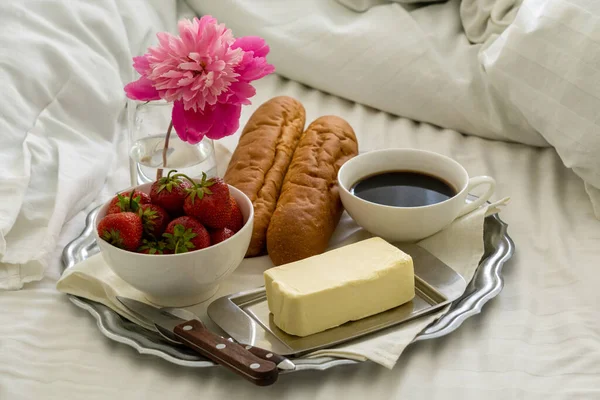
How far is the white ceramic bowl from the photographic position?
2.75ft

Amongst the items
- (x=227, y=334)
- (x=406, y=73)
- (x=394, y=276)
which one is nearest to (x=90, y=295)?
(x=227, y=334)

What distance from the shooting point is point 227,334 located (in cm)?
85

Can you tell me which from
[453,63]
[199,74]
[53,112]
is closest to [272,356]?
[199,74]

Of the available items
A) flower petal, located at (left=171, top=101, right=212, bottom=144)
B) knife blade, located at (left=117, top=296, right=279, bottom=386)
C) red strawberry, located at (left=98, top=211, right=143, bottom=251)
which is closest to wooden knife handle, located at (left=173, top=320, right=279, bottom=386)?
knife blade, located at (left=117, top=296, right=279, bottom=386)

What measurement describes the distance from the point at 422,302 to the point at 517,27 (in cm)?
55

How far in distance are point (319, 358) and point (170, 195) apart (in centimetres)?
26

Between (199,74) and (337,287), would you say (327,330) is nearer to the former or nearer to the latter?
(337,287)

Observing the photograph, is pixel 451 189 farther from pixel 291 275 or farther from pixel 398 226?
pixel 291 275

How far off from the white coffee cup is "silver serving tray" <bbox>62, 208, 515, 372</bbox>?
70mm

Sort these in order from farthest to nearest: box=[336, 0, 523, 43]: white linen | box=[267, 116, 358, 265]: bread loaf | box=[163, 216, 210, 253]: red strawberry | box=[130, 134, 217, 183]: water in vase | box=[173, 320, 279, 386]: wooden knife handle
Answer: box=[336, 0, 523, 43]: white linen → box=[130, 134, 217, 183]: water in vase → box=[267, 116, 358, 265]: bread loaf → box=[163, 216, 210, 253]: red strawberry → box=[173, 320, 279, 386]: wooden knife handle

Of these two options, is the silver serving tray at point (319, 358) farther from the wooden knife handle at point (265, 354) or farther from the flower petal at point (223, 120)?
the flower petal at point (223, 120)

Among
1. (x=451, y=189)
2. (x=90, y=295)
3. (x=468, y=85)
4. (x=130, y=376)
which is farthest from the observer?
(x=468, y=85)

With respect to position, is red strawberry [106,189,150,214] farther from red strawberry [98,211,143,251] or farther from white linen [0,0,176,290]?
white linen [0,0,176,290]

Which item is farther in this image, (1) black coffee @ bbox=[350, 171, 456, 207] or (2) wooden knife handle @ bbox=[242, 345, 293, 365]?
(1) black coffee @ bbox=[350, 171, 456, 207]
